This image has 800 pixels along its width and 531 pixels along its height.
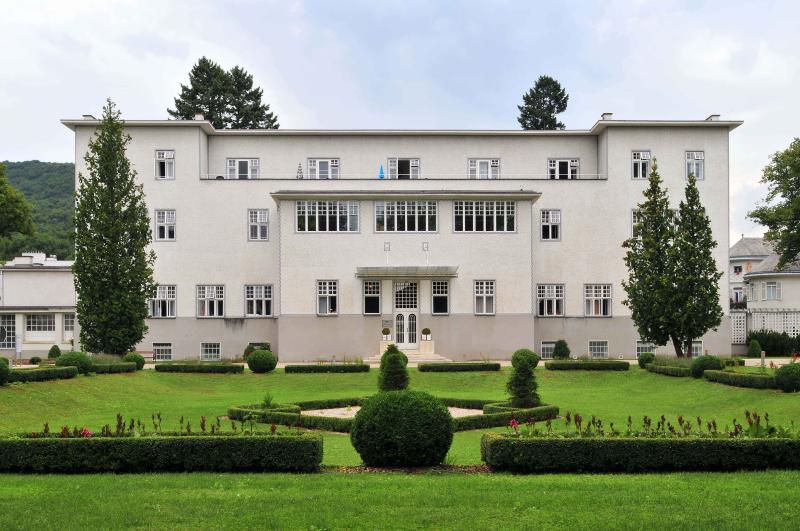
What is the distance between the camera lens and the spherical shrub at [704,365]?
101 feet

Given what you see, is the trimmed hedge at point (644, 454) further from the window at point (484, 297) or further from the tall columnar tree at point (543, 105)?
the tall columnar tree at point (543, 105)

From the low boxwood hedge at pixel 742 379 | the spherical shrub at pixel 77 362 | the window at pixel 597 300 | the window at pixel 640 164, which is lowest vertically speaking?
the low boxwood hedge at pixel 742 379

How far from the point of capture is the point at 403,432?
13.1 meters

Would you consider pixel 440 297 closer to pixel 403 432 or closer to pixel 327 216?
pixel 327 216

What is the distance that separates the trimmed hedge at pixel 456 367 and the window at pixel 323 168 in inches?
616

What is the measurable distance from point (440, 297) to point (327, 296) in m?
5.72

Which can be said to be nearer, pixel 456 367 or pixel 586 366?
pixel 456 367

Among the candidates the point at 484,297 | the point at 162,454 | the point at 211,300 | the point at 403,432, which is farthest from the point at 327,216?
the point at 403,432

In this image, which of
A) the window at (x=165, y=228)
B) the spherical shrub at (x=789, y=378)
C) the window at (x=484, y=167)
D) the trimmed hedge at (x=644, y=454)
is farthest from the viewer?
the window at (x=484, y=167)

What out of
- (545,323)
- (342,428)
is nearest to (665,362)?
(545,323)

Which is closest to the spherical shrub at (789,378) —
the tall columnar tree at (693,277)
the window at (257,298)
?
the tall columnar tree at (693,277)

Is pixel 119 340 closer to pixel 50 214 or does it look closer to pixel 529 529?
pixel 529 529

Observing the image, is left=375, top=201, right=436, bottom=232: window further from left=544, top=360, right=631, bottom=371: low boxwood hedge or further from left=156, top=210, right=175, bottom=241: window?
left=156, top=210, right=175, bottom=241: window

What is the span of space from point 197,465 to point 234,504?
2926 millimetres
